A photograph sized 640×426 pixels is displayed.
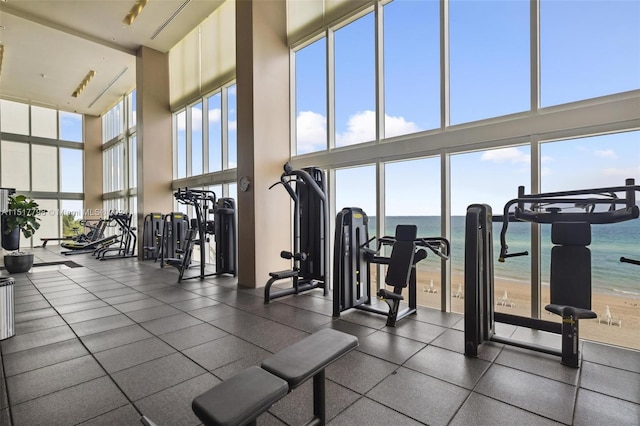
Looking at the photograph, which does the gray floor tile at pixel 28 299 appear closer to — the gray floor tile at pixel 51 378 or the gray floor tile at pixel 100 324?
the gray floor tile at pixel 100 324

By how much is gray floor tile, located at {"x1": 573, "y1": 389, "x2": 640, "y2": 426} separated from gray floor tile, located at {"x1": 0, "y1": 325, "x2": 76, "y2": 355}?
4512 millimetres

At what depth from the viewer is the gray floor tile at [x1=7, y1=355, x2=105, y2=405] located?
2.31m

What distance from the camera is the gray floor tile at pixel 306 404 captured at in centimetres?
201

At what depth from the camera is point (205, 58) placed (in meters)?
8.19

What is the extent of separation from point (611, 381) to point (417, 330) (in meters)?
1.57

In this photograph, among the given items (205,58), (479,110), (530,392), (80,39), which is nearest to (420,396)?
(530,392)

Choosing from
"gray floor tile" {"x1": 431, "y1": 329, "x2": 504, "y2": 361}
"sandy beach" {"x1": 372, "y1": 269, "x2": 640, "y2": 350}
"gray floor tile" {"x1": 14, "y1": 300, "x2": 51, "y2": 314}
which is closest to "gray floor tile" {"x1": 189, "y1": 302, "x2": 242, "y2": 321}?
"gray floor tile" {"x1": 14, "y1": 300, "x2": 51, "y2": 314}

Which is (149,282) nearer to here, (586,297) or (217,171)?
(217,171)

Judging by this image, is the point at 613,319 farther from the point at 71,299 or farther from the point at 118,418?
the point at 71,299

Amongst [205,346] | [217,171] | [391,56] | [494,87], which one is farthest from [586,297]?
[217,171]

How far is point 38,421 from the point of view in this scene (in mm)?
1991

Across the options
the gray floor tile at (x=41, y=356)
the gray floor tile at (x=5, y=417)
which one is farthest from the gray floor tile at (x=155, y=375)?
the gray floor tile at (x=41, y=356)

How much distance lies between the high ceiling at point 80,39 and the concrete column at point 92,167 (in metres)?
2.66

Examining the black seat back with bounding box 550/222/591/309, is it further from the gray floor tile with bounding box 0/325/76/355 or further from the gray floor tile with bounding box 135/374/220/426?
the gray floor tile with bounding box 0/325/76/355
